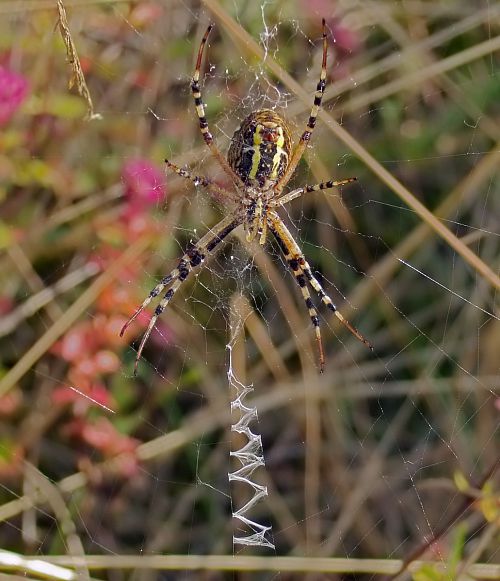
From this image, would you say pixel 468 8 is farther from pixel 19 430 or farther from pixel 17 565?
pixel 17 565

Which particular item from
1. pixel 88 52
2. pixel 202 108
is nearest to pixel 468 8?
pixel 202 108

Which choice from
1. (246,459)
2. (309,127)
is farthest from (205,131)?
(246,459)

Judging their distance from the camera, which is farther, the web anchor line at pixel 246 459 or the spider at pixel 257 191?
the web anchor line at pixel 246 459

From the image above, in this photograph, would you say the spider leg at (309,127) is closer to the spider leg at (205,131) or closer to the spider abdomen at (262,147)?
the spider abdomen at (262,147)

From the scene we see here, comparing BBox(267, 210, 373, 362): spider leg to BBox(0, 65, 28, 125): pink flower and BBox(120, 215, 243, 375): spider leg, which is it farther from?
BBox(0, 65, 28, 125): pink flower

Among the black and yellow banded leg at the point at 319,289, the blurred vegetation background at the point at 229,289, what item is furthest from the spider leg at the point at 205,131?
the black and yellow banded leg at the point at 319,289

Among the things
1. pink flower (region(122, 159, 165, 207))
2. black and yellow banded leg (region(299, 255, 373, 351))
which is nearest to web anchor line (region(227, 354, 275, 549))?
black and yellow banded leg (region(299, 255, 373, 351))
